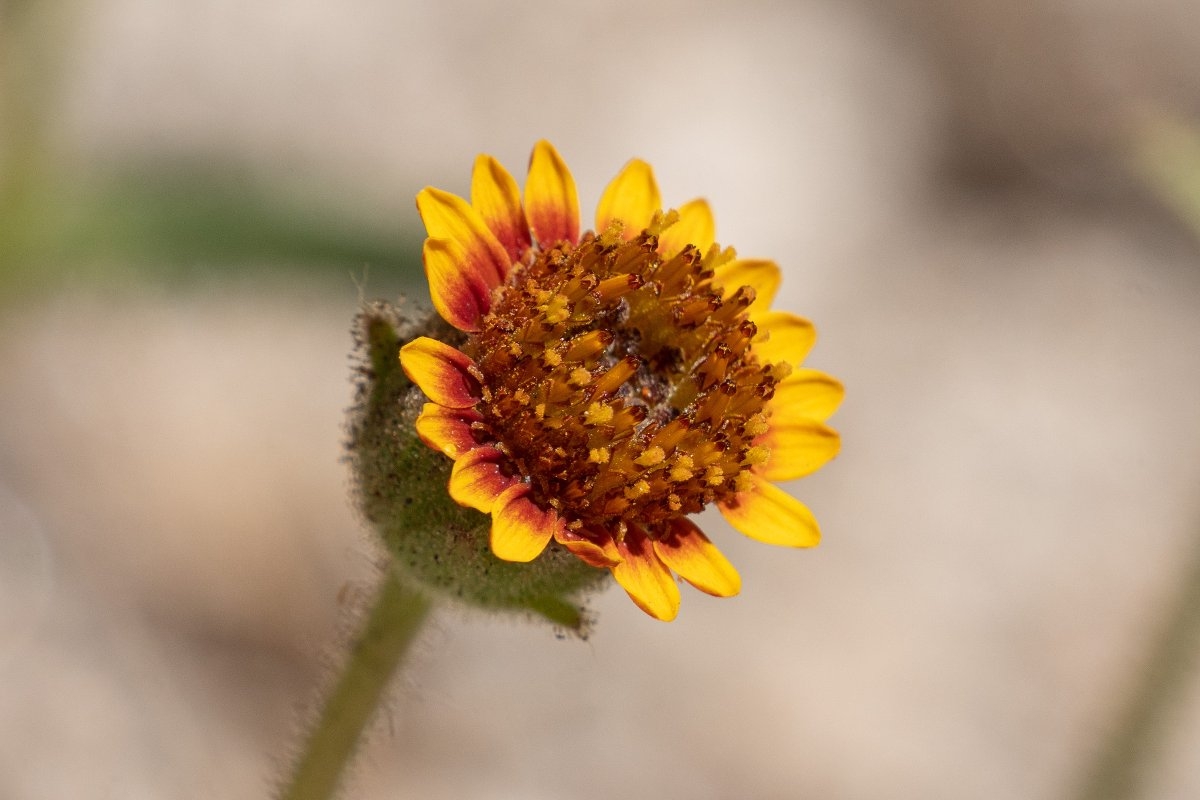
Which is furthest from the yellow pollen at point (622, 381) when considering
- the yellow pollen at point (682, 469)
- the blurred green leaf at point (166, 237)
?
the blurred green leaf at point (166, 237)

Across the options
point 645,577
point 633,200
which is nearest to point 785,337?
point 633,200

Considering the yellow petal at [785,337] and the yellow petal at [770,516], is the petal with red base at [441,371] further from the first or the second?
the yellow petal at [785,337]

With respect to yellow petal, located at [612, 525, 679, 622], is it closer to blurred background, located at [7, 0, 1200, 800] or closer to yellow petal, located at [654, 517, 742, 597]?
yellow petal, located at [654, 517, 742, 597]

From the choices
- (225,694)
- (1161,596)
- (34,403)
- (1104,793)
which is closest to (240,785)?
(225,694)

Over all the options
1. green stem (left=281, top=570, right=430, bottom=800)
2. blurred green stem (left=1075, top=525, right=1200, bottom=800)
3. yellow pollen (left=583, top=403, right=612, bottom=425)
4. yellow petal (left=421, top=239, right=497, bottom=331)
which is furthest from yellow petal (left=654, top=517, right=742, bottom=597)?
blurred green stem (left=1075, top=525, right=1200, bottom=800)

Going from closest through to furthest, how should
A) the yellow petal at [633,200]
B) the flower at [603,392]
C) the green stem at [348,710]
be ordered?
the flower at [603,392] < the yellow petal at [633,200] < the green stem at [348,710]

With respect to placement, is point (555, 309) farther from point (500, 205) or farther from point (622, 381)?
point (500, 205)
